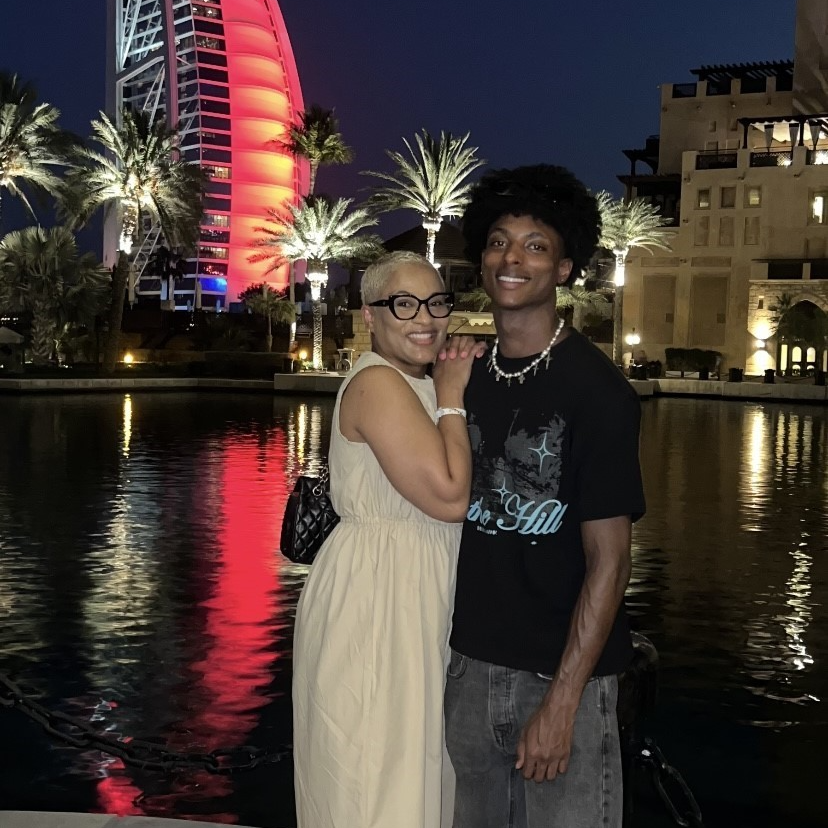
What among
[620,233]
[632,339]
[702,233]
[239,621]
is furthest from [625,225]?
[239,621]

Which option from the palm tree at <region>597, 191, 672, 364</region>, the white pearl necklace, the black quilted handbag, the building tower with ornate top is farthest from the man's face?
the building tower with ornate top

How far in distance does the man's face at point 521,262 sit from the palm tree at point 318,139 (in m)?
61.3

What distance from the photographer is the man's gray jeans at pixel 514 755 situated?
2.90 metres

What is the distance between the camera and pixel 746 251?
217 ft

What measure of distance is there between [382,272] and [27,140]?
4646 cm

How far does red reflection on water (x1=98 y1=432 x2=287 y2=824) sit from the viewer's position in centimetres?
532

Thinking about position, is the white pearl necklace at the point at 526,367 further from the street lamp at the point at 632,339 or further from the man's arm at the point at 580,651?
the street lamp at the point at 632,339

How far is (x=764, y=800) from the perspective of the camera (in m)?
5.37

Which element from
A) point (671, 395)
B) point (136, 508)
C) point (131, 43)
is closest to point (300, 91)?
point (131, 43)

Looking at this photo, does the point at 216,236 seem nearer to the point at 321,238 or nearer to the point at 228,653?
the point at 321,238

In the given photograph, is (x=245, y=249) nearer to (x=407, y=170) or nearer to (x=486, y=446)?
(x=407, y=170)

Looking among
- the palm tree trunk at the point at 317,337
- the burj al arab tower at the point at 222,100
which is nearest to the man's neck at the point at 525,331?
the palm tree trunk at the point at 317,337

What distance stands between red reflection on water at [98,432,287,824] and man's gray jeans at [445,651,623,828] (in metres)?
2.22

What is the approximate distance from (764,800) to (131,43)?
137 meters
